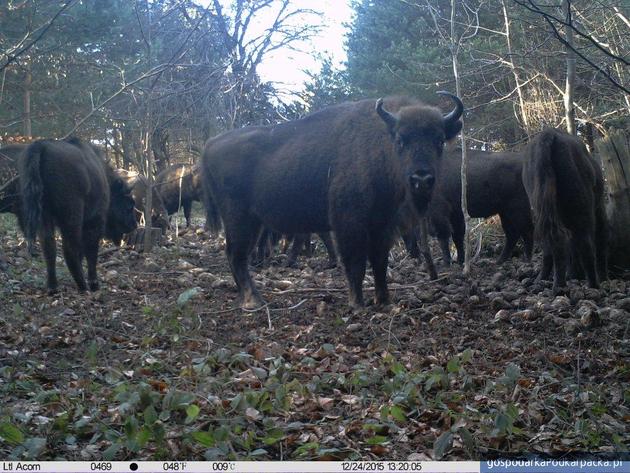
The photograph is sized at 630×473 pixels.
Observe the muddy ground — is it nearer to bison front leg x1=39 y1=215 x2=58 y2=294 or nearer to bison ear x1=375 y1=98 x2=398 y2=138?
bison front leg x1=39 y1=215 x2=58 y2=294

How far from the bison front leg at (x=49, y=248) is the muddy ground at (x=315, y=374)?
0.25m

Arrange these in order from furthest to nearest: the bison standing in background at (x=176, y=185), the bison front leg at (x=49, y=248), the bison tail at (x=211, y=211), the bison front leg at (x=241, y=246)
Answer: the bison standing in background at (x=176, y=185) < the bison tail at (x=211, y=211) < the bison front leg at (x=49, y=248) < the bison front leg at (x=241, y=246)

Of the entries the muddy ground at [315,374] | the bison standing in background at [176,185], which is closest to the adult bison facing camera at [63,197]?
the muddy ground at [315,374]

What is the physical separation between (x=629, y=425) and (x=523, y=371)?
1179 millimetres

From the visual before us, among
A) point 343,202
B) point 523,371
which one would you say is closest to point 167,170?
point 343,202

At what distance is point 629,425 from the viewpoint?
4.21 metres

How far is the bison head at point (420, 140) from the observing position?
7352 mm

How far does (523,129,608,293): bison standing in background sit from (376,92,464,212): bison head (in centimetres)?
142

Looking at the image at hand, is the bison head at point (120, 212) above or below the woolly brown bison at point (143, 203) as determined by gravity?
below

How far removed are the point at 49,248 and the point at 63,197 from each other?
2.11 feet

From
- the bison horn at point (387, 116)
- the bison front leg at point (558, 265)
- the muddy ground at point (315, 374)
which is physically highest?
the bison horn at point (387, 116)

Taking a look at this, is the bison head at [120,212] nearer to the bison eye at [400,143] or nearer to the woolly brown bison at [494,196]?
the woolly brown bison at [494,196]

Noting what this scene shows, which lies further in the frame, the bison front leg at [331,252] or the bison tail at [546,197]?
the bison front leg at [331,252]

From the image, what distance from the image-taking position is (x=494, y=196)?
13.4 metres
